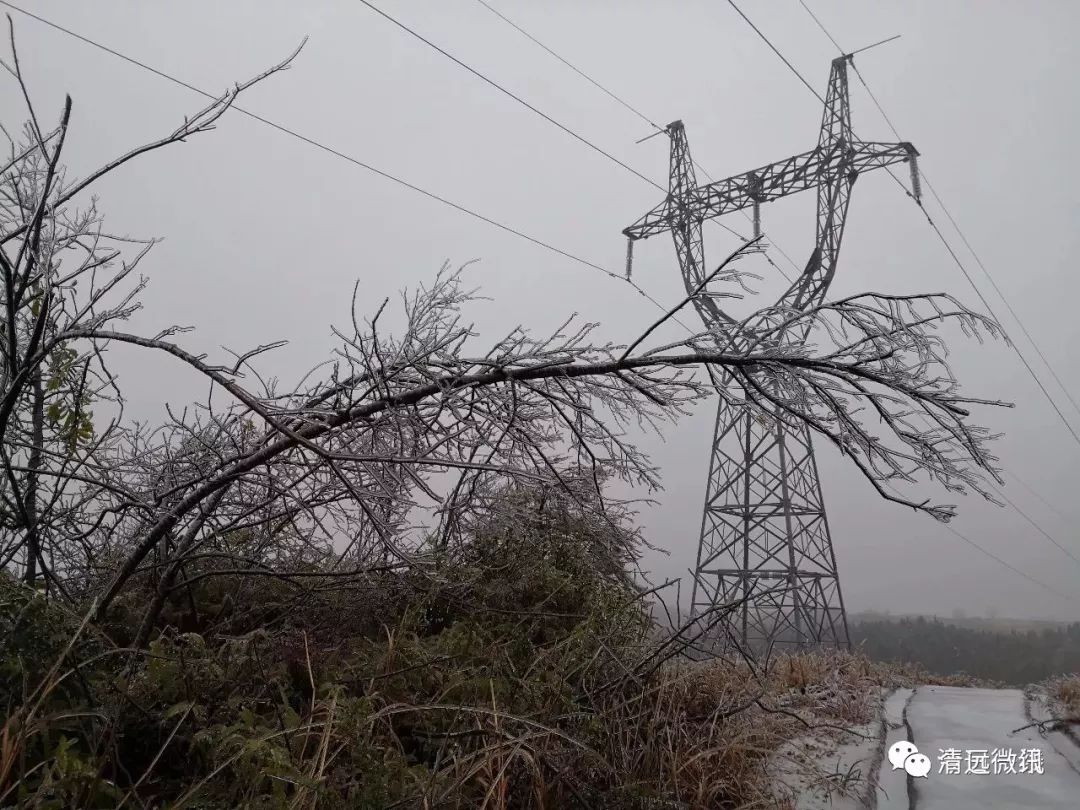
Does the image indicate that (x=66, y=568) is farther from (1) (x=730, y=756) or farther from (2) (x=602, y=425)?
(1) (x=730, y=756)

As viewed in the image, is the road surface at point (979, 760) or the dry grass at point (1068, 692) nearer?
the road surface at point (979, 760)

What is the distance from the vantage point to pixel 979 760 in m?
3.58

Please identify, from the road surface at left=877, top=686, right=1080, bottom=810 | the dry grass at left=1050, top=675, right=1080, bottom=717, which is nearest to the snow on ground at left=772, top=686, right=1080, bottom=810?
the road surface at left=877, top=686, right=1080, bottom=810

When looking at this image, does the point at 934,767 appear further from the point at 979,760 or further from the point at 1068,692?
the point at 1068,692

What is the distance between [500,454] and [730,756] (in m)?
1.73

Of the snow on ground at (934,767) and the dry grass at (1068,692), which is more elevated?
the dry grass at (1068,692)

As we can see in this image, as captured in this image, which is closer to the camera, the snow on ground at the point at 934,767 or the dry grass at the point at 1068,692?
the snow on ground at the point at 934,767

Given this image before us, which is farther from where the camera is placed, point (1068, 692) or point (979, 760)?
point (1068, 692)

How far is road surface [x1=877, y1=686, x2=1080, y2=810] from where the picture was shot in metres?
3.15

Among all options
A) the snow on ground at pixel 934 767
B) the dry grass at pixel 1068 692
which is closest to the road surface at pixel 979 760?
the snow on ground at pixel 934 767

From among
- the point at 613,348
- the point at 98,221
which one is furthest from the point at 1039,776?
the point at 98,221

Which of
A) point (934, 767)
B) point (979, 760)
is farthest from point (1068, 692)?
point (934, 767)

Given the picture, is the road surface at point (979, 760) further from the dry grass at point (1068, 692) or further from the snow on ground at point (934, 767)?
the dry grass at point (1068, 692)

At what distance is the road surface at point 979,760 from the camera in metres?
3.15
